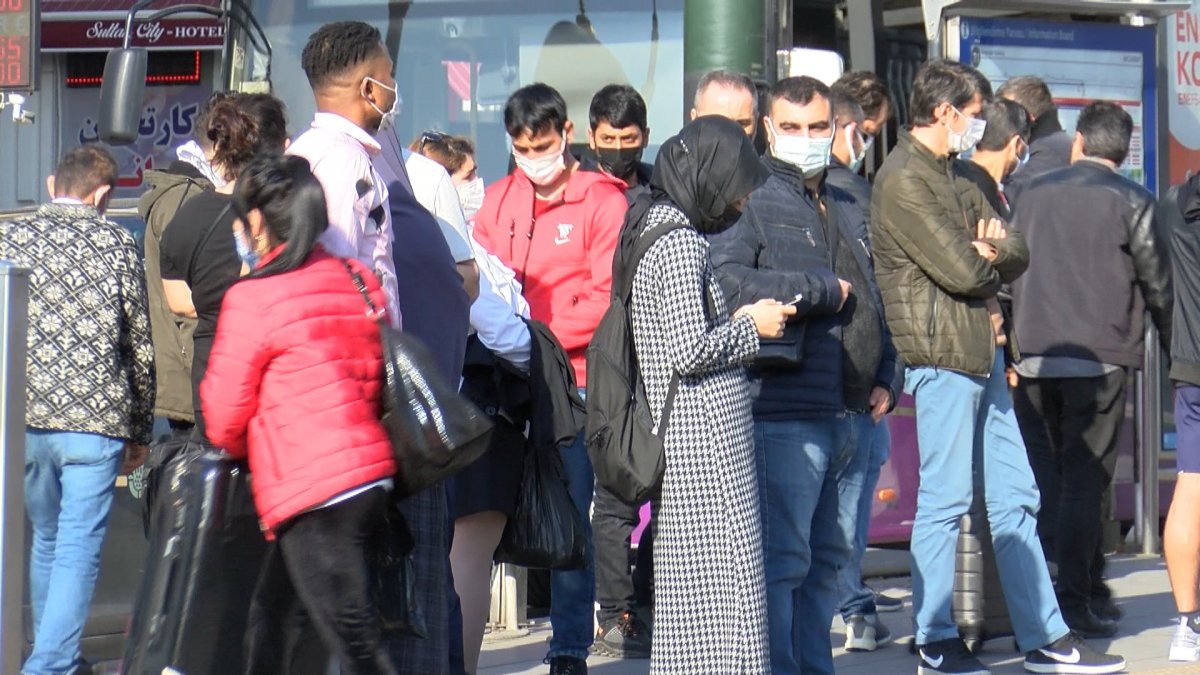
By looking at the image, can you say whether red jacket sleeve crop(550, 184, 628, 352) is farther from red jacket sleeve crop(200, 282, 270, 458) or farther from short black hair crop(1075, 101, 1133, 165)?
red jacket sleeve crop(200, 282, 270, 458)

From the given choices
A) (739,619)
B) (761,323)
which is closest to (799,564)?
(739,619)

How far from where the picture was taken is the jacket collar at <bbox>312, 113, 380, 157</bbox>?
4.88 metres

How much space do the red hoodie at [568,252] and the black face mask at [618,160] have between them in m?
0.38

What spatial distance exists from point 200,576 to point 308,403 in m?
0.53

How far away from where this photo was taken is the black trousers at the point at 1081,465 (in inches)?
295

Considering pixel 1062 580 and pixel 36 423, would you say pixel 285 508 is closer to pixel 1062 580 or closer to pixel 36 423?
pixel 36 423

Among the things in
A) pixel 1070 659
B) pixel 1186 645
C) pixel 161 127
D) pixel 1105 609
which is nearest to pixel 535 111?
pixel 1070 659

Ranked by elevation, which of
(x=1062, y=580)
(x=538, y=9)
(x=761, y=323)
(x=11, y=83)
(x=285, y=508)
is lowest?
(x=1062, y=580)

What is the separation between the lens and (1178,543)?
6938 mm

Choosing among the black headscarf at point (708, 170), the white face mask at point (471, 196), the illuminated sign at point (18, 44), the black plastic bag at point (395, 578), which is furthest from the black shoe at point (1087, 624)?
the illuminated sign at point (18, 44)

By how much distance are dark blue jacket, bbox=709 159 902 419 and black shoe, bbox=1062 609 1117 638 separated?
209 cm

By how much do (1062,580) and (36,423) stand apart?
3951 millimetres

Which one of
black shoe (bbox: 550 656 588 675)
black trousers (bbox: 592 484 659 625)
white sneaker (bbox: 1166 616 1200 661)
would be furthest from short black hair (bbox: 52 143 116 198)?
white sneaker (bbox: 1166 616 1200 661)

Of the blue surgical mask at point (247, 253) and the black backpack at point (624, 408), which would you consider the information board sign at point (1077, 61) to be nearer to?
the black backpack at point (624, 408)
